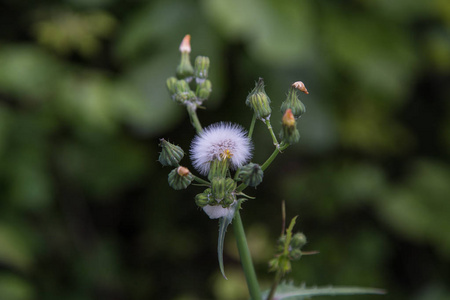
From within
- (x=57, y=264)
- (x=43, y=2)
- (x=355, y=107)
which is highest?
(x=43, y=2)

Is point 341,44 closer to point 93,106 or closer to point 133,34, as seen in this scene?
point 133,34

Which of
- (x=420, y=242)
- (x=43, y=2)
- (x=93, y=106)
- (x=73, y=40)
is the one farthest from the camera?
(x=420, y=242)

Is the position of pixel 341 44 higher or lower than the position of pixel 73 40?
lower

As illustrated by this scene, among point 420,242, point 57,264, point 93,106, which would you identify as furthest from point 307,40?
point 57,264

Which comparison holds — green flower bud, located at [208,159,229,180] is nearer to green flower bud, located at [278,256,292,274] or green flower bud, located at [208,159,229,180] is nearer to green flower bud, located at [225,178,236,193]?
green flower bud, located at [225,178,236,193]

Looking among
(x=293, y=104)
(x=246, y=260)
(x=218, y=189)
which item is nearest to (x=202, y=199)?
(x=218, y=189)

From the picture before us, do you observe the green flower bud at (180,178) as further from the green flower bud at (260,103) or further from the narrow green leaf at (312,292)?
the narrow green leaf at (312,292)
